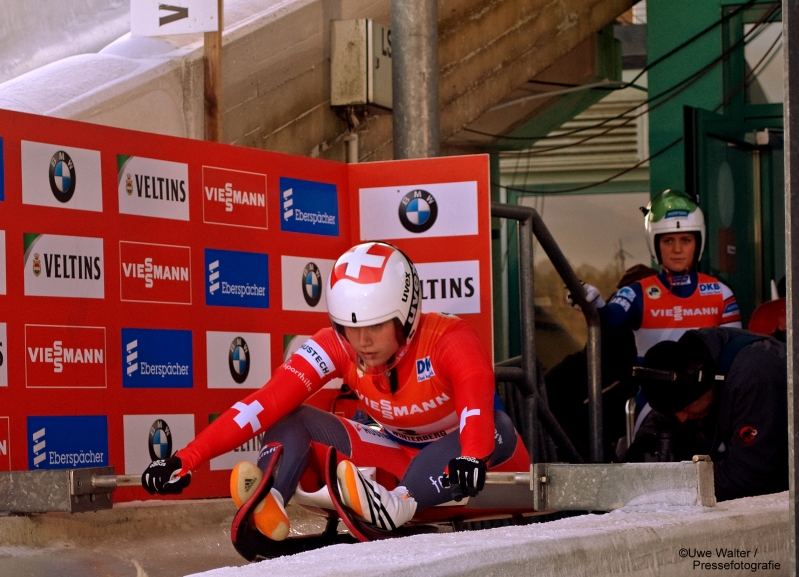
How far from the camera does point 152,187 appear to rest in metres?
5.02

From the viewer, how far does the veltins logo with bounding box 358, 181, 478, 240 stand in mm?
5750

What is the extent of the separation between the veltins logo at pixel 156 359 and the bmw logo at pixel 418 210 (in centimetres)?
124

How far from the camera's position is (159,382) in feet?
16.4

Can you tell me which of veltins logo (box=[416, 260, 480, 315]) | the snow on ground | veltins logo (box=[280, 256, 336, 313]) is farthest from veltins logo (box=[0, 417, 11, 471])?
the snow on ground

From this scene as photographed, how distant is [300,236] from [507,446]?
187 cm

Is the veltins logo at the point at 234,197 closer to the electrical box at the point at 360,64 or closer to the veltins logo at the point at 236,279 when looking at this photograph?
the veltins logo at the point at 236,279

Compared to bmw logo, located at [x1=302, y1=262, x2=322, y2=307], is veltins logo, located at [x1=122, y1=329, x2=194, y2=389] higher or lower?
lower

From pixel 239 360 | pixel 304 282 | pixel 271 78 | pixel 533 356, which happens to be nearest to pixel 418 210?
pixel 304 282

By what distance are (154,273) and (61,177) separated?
55 cm

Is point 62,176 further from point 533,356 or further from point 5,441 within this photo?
point 533,356

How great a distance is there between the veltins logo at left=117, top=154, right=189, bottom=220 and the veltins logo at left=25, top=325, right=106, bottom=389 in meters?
0.54

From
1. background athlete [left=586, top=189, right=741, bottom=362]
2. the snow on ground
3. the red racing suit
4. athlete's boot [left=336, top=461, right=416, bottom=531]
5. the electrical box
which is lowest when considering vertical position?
athlete's boot [left=336, top=461, right=416, bottom=531]

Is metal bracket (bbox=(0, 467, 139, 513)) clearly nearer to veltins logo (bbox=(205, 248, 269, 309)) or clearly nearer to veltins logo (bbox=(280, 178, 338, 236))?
veltins logo (bbox=(205, 248, 269, 309))

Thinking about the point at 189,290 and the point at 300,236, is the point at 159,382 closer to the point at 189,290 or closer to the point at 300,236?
the point at 189,290
